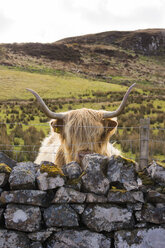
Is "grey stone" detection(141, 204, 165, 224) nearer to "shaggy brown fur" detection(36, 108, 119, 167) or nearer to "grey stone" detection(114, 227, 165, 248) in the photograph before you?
"grey stone" detection(114, 227, 165, 248)

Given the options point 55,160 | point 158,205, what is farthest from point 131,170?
point 55,160

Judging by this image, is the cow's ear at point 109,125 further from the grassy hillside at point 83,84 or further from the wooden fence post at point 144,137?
the wooden fence post at point 144,137

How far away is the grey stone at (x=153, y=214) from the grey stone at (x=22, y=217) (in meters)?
1.05

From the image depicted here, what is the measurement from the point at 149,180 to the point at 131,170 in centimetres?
23

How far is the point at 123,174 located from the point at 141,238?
0.64 m

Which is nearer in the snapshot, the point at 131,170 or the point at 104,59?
the point at 131,170

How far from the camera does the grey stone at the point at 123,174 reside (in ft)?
8.89

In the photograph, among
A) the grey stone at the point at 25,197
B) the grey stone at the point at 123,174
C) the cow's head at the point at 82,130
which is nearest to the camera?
the grey stone at the point at 25,197

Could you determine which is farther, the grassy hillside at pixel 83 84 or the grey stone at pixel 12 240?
the grassy hillside at pixel 83 84

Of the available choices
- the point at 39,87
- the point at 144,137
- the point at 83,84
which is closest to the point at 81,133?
the point at 144,137

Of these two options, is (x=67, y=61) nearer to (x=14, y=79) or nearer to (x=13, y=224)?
(x=14, y=79)

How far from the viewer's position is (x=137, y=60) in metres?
80.6

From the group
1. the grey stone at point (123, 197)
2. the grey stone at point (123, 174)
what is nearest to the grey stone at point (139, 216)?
the grey stone at point (123, 197)

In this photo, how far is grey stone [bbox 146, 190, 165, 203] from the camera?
2.66 m
